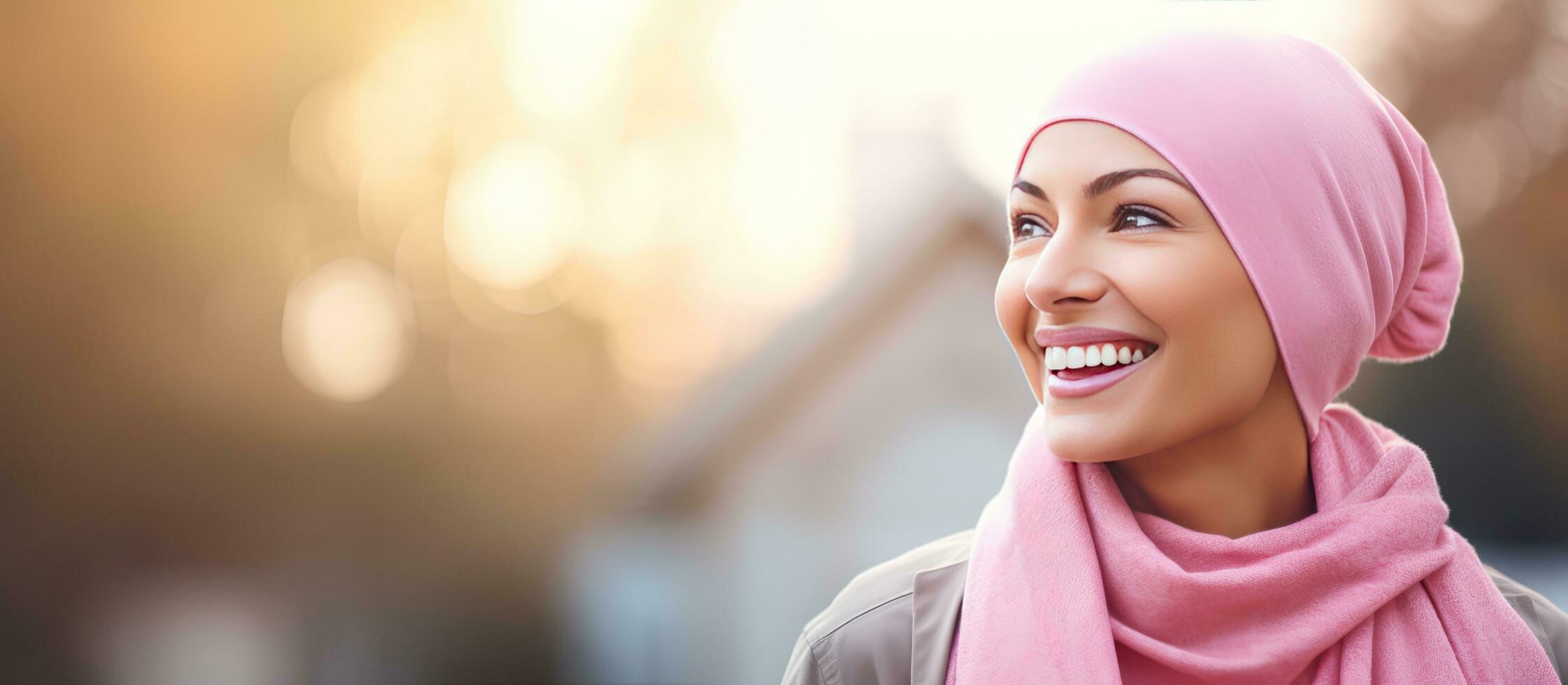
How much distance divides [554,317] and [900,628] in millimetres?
22248

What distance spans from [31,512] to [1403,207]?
50.1 feet

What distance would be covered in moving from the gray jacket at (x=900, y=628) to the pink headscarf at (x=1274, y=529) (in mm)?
50

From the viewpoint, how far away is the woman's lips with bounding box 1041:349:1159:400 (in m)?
1.78

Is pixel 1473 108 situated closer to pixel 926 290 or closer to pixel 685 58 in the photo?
pixel 926 290

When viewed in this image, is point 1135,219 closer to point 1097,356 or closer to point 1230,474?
point 1097,356

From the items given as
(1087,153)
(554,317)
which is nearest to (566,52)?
(554,317)

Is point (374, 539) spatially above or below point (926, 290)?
below

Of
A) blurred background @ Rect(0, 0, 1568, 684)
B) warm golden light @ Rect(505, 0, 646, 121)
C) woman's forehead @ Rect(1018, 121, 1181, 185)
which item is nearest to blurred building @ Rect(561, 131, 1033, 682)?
blurred background @ Rect(0, 0, 1568, 684)

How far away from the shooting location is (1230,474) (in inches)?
75.4

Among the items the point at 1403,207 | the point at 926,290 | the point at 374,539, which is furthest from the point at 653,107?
the point at 1403,207

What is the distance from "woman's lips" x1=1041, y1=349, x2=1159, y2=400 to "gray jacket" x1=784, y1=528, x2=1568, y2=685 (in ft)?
1.14

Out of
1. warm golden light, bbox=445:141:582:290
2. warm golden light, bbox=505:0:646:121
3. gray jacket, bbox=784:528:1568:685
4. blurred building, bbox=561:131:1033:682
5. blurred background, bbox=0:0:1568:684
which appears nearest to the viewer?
gray jacket, bbox=784:528:1568:685

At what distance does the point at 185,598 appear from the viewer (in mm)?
17500

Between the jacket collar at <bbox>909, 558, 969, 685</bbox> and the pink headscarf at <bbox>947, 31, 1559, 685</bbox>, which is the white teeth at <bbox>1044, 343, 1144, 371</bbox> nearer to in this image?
the pink headscarf at <bbox>947, 31, 1559, 685</bbox>
